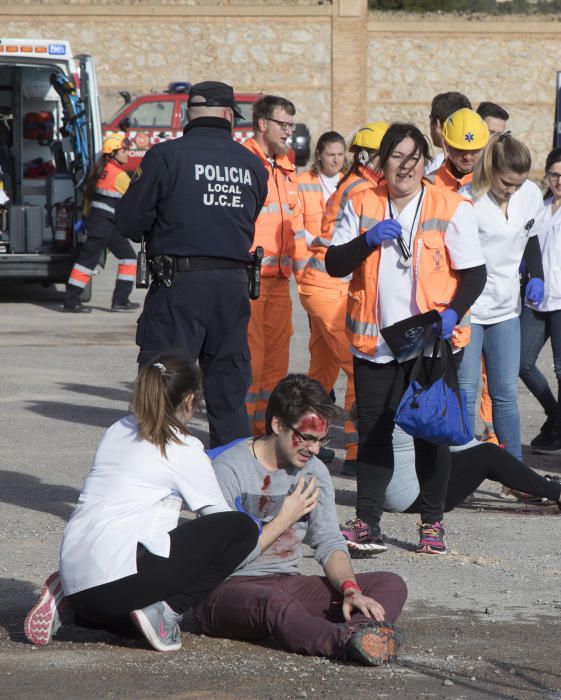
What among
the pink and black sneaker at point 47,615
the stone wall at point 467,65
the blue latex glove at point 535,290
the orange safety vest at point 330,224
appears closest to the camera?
the pink and black sneaker at point 47,615

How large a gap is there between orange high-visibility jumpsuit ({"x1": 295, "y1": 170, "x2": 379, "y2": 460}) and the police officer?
4.76 feet

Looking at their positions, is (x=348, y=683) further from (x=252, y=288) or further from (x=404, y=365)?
(x=252, y=288)

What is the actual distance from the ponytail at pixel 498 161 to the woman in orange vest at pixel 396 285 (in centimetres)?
91

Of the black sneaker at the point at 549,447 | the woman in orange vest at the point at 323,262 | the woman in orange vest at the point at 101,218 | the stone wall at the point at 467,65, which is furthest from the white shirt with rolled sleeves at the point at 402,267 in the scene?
the stone wall at the point at 467,65

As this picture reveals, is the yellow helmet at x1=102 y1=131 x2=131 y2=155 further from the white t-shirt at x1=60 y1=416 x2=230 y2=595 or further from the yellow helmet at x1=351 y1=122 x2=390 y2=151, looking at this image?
the white t-shirt at x1=60 y1=416 x2=230 y2=595

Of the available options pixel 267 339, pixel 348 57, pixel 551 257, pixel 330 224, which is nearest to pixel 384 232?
pixel 330 224

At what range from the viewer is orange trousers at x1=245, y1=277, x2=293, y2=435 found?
851 centimetres

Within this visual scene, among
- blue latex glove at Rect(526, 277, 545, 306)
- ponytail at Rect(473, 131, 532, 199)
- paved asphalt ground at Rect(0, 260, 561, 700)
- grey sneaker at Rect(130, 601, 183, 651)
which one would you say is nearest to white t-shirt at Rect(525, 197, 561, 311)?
blue latex glove at Rect(526, 277, 545, 306)

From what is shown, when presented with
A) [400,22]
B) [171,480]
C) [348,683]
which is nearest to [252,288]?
[171,480]

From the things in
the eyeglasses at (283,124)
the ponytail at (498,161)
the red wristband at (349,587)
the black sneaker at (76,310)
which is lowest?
the red wristband at (349,587)

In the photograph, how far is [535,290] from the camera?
27.0 feet

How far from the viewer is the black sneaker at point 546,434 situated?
904 centimetres

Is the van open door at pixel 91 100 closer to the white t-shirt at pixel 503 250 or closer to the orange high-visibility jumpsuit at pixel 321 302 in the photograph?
the orange high-visibility jumpsuit at pixel 321 302

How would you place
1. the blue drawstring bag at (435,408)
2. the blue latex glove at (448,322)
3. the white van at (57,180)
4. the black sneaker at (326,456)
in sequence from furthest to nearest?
the white van at (57,180) < the black sneaker at (326,456) < the blue latex glove at (448,322) < the blue drawstring bag at (435,408)
